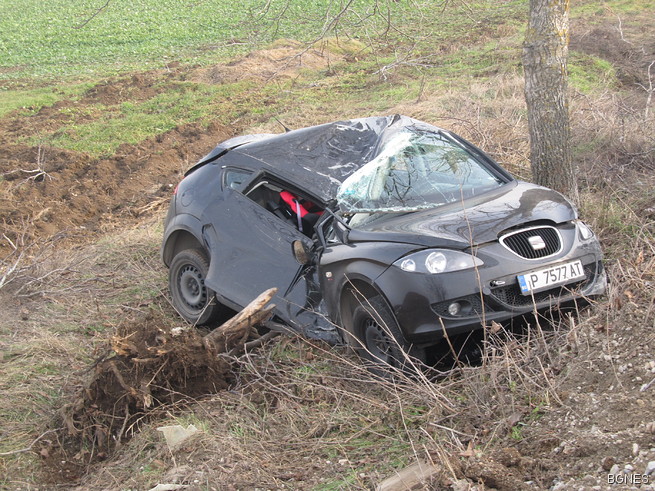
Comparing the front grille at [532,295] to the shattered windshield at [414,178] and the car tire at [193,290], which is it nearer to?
the shattered windshield at [414,178]

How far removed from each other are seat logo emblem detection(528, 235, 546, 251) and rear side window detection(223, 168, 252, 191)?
261cm

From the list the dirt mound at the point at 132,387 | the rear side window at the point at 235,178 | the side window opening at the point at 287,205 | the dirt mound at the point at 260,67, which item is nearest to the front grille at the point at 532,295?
the side window opening at the point at 287,205

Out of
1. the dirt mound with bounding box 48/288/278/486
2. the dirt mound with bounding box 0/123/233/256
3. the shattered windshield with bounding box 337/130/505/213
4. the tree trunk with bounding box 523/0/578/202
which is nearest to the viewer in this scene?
the dirt mound with bounding box 48/288/278/486

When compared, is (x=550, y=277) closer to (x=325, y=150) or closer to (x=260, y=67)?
(x=325, y=150)

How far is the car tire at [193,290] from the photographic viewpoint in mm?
6648

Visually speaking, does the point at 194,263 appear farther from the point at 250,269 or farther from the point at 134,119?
the point at 134,119

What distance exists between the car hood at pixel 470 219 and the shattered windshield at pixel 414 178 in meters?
0.13

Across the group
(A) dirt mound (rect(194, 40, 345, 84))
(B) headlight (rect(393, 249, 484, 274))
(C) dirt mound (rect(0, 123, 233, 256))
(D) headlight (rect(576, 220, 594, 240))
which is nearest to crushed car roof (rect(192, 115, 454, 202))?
(B) headlight (rect(393, 249, 484, 274))

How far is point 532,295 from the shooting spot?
15.0 ft

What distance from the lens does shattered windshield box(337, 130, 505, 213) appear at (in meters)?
5.52

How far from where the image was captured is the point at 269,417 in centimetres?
488

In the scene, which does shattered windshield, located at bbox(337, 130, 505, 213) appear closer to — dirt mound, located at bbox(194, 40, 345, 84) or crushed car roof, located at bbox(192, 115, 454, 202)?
crushed car roof, located at bbox(192, 115, 454, 202)

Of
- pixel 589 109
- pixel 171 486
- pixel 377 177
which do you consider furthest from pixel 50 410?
pixel 589 109

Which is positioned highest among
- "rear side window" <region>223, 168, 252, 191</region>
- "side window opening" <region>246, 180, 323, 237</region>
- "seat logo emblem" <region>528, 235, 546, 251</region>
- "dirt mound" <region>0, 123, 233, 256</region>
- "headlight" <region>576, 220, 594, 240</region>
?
"rear side window" <region>223, 168, 252, 191</region>
